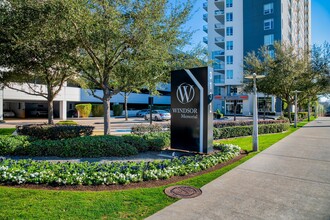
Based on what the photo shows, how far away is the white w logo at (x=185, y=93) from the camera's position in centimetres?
904

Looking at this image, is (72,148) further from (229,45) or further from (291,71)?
(229,45)

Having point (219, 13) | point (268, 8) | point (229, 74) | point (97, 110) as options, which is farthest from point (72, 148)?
point (219, 13)

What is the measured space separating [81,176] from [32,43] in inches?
254

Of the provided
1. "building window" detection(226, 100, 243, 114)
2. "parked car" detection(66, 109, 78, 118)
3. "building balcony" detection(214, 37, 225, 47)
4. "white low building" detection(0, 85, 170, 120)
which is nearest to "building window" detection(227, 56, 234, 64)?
"building balcony" detection(214, 37, 225, 47)

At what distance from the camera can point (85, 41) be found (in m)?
9.64

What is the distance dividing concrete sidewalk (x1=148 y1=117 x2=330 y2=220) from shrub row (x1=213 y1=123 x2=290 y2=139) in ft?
18.8

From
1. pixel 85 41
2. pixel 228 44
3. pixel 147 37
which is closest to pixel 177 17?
pixel 147 37

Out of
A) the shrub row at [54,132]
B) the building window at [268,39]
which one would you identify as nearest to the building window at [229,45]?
the building window at [268,39]

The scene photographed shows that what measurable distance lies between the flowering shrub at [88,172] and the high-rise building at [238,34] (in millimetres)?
40529

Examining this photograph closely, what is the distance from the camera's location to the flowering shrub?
210 inches

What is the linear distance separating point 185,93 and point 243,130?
24.1 feet

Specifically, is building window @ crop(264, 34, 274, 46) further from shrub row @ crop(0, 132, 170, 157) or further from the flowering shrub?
the flowering shrub

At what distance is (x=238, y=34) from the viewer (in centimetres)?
4853

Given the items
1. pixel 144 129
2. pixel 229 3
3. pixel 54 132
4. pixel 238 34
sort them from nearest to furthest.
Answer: pixel 54 132
pixel 144 129
pixel 238 34
pixel 229 3
